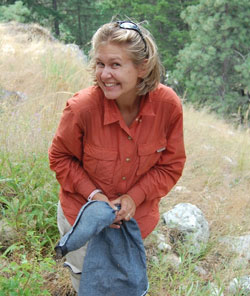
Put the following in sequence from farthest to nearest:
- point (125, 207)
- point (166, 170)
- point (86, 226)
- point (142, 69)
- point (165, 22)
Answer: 1. point (165, 22)
2. point (166, 170)
3. point (125, 207)
4. point (142, 69)
5. point (86, 226)

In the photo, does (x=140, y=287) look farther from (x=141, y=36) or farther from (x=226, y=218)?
(x=226, y=218)

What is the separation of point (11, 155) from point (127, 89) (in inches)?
66.2

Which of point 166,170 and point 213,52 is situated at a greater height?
point 166,170

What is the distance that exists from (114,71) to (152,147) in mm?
461

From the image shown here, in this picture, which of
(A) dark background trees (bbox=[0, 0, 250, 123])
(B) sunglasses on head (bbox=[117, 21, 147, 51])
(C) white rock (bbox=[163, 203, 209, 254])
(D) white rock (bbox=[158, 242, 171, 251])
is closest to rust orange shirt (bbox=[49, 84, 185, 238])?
(B) sunglasses on head (bbox=[117, 21, 147, 51])

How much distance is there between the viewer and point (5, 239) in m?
2.46

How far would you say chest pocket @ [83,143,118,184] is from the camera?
180 centimetres

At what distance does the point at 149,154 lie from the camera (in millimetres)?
1870

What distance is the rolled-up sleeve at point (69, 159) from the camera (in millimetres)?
1776

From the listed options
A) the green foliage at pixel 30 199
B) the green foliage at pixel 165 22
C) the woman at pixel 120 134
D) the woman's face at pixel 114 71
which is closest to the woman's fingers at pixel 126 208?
the woman at pixel 120 134

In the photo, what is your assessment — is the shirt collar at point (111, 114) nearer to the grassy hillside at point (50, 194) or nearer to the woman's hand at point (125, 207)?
the woman's hand at point (125, 207)

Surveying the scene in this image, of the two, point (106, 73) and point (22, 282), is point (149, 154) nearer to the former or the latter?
point (106, 73)

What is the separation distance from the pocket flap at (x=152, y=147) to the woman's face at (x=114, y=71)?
1.00ft

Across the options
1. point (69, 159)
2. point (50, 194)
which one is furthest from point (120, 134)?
point (50, 194)
